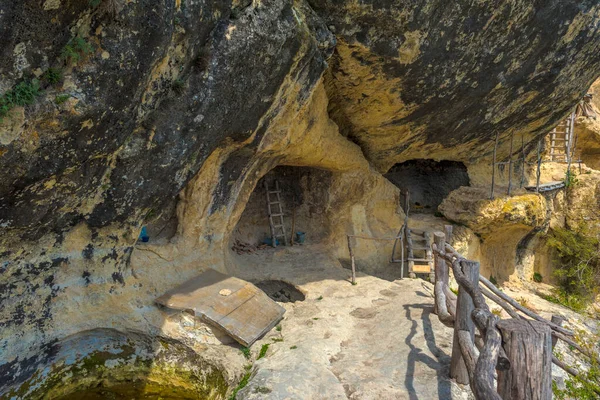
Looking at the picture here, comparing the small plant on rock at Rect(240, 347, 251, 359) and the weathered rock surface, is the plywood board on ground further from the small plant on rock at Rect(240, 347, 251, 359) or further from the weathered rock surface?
the weathered rock surface

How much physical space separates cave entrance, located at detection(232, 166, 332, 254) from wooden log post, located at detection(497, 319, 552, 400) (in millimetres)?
7994

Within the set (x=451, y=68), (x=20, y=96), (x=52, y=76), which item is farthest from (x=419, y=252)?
(x=20, y=96)

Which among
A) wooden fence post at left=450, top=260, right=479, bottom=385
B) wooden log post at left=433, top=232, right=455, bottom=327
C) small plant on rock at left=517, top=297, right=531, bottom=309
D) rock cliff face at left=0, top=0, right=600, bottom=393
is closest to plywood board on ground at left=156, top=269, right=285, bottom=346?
rock cliff face at left=0, top=0, right=600, bottom=393

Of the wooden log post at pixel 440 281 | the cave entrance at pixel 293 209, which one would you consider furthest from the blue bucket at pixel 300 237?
the wooden log post at pixel 440 281

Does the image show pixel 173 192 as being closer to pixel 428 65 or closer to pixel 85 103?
pixel 85 103

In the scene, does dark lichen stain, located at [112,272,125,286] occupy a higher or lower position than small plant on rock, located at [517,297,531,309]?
higher

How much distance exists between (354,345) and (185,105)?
14.1ft

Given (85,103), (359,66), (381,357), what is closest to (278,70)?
(359,66)

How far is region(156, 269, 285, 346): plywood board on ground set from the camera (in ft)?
18.7

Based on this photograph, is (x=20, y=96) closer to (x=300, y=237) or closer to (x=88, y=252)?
(x=88, y=252)

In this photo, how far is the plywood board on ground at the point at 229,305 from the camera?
18.7 feet

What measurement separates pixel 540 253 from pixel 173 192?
45.0 feet

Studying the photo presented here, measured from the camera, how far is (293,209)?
37.7 feet

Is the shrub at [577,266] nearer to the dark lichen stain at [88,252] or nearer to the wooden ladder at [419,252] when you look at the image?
the wooden ladder at [419,252]
